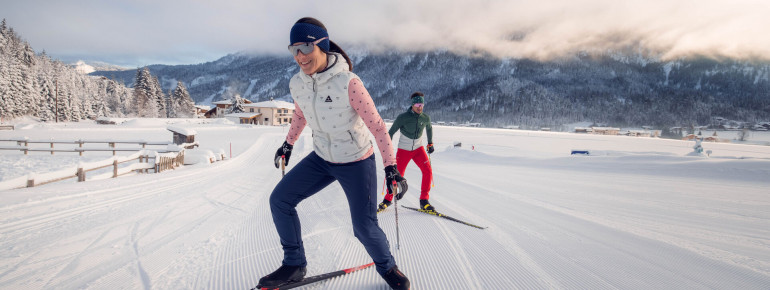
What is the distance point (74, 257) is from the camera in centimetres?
267

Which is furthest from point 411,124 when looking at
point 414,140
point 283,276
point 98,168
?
point 98,168

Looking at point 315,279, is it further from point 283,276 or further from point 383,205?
point 383,205

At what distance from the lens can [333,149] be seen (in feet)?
7.12

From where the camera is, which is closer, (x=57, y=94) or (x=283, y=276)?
(x=283, y=276)

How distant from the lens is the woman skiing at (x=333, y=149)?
6.70 feet

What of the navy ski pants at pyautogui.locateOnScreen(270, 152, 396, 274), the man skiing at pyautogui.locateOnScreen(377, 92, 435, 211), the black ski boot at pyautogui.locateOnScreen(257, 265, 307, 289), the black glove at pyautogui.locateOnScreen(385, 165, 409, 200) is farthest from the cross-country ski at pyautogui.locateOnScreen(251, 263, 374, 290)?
the man skiing at pyautogui.locateOnScreen(377, 92, 435, 211)

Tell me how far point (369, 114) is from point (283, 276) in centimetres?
140

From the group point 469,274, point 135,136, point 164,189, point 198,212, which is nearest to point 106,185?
point 164,189

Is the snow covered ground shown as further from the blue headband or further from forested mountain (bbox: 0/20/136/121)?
forested mountain (bbox: 0/20/136/121)

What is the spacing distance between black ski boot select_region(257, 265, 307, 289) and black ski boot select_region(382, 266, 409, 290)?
0.69 meters

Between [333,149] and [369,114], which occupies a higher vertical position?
[369,114]

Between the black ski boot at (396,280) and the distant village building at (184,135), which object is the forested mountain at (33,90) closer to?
the distant village building at (184,135)

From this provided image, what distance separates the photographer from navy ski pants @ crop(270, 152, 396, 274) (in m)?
2.14

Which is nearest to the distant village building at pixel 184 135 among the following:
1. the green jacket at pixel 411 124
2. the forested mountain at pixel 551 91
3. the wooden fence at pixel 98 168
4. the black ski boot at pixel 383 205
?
the wooden fence at pixel 98 168
